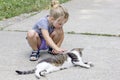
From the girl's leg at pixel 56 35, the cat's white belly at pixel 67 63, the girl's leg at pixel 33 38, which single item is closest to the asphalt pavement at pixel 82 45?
the cat's white belly at pixel 67 63

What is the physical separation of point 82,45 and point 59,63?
117 centimetres

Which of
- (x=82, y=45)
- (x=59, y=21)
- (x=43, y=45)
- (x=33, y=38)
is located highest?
(x=59, y=21)

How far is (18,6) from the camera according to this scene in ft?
29.6

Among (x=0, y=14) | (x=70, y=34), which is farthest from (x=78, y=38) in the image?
(x=0, y=14)

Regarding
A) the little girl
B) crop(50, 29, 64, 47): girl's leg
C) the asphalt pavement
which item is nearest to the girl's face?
the little girl

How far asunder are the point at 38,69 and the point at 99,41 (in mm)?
1721

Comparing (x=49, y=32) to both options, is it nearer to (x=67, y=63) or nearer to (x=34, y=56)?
(x=34, y=56)

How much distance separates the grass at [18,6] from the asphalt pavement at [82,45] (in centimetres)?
43

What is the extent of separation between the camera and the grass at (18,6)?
320 inches

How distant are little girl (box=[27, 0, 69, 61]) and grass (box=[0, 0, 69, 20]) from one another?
115 inches

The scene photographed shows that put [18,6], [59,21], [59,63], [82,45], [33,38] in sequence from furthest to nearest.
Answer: [18,6]
[82,45]
[33,38]
[59,21]
[59,63]

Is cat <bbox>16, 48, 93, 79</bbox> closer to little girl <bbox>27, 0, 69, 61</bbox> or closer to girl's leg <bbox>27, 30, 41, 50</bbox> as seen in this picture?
little girl <bbox>27, 0, 69, 61</bbox>

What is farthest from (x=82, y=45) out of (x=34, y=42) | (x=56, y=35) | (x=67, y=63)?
(x=67, y=63)

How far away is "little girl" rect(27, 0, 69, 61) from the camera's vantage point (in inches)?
181
